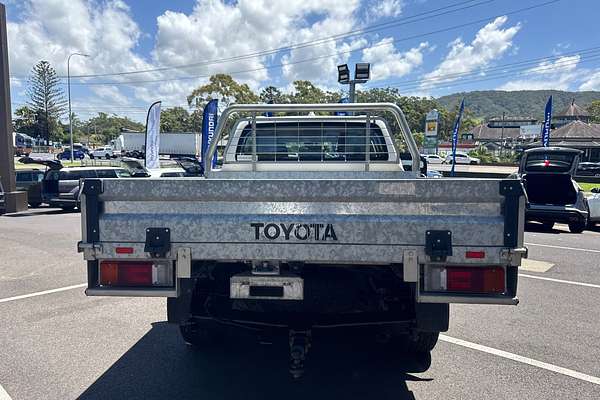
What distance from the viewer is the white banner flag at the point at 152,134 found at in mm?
20328

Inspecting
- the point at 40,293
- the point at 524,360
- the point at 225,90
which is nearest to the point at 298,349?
the point at 524,360

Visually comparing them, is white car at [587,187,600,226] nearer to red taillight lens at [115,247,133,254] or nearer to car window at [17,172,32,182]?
red taillight lens at [115,247,133,254]

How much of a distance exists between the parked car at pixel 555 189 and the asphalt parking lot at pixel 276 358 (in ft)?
18.5

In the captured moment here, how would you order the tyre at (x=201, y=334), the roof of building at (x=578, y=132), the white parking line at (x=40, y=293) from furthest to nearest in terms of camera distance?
1. the roof of building at (x=578, y=132)
2. the white parking line at (x=40, y=293)
3. the tyre at (x=201, y=334)

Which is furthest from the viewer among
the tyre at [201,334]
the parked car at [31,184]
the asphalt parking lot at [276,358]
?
the parked car at [31,184]

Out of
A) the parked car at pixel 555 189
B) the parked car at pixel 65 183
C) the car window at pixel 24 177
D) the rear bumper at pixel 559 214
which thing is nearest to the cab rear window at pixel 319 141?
the parked car at pixel 555 189

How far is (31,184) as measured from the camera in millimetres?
16375

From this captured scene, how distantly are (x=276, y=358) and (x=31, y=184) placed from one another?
53.0ft

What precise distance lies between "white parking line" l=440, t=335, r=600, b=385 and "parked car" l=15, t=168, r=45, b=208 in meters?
15.9

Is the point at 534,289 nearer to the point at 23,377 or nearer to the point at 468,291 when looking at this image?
the point at 468,291

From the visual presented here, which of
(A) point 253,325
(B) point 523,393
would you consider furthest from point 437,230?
(B) point 523,393

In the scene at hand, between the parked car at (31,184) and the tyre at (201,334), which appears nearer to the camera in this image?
the tyre at (201,334)

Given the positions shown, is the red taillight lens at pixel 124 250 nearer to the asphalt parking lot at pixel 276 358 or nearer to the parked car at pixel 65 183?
the asphalt parking lot at pixel 276 358

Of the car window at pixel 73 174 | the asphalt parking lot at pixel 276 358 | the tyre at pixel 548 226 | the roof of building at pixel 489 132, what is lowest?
the asphalt parking lot at pixel 276 358
